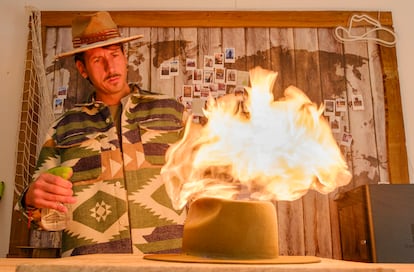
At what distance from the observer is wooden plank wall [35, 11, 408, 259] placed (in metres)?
2.86

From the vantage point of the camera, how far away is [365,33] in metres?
2.99

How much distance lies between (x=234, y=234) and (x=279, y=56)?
2.16 metres

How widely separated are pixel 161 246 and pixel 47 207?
0.68 m

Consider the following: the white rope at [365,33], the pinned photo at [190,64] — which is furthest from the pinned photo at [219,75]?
the white rope at [365,33]

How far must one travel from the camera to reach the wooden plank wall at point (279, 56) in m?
2.86

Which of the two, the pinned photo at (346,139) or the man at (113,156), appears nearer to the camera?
the man at (113,156)

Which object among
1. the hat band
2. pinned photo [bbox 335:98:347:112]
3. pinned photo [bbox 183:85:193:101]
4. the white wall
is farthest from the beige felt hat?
the white wall

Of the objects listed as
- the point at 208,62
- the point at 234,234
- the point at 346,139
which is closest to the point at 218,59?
the point at 208,62

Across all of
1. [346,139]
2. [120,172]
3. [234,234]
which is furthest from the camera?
[346,139]

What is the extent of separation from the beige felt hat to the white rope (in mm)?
2244

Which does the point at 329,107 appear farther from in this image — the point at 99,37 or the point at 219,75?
the point at 99,37

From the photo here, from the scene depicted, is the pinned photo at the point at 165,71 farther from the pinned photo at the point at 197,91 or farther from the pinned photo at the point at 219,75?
the pinned photo at the point at 219,75

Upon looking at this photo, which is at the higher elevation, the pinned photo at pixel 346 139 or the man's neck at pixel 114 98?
the man's neck at pixel 114 98

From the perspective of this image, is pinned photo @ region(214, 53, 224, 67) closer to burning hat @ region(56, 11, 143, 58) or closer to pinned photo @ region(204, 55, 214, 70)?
pinned photo @ region(204, 55, 214, 70)
